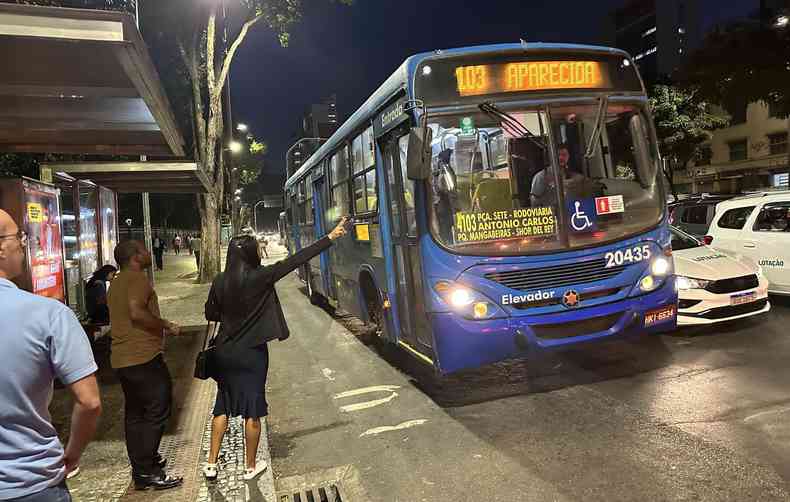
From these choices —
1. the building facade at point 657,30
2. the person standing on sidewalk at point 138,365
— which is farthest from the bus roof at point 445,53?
the building facade at point 657,30

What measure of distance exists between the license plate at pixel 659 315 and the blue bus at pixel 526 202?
16 mm

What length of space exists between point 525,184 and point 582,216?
624mm

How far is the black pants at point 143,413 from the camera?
3934 mm

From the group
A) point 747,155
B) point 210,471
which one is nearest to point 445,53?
point 210,471

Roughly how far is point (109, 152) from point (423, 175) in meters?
6.64

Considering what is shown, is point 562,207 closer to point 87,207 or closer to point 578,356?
point 578,356

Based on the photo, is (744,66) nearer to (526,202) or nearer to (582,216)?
(582,216)

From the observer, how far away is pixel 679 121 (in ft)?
81.8

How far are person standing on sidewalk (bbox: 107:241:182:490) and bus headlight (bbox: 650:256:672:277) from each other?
4.51 m

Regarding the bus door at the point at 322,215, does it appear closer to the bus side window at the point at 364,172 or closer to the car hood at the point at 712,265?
the bus side window at the point at 364,172

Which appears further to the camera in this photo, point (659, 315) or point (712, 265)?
→ point (712, 265)

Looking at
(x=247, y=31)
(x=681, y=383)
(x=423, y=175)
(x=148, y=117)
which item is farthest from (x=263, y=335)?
(x=247, y=31)

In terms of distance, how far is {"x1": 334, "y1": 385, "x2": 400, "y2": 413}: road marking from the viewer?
5797mm

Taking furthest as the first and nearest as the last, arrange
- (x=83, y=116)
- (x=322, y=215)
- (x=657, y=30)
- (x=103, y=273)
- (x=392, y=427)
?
(x=657, y=30), (x=322, y=215), (x=103, y=273), (x=83, y=116), (x=392, y=427)
